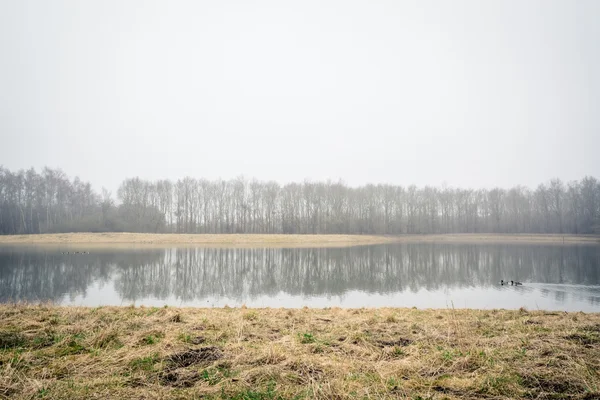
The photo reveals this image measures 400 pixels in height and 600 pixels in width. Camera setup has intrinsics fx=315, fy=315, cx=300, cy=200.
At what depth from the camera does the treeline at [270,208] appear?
208 ft

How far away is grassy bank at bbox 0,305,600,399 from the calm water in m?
5.05

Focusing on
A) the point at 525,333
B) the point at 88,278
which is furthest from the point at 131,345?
the point at 88,278

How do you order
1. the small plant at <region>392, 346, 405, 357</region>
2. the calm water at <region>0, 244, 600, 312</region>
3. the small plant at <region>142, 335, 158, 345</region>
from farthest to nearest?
1. the calm water at <region>0, 244, 600, 312</region>
2. the small plant at <region>142, 335, 158, 345</region>
3. the small plant at <region>392, 346, 405, 357</region>

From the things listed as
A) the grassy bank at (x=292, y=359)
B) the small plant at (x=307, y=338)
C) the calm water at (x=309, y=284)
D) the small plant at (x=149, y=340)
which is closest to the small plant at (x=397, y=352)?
the grassy bank at (x=292, y=359)

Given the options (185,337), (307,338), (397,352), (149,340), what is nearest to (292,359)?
(307,338)

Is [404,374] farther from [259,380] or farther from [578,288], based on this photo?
[578,288]

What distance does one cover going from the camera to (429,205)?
80250 mm

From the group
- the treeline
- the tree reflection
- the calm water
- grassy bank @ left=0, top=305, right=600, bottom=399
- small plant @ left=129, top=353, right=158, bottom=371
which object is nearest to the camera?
grassy bank @ left=0, top=305, right=600, bottom=399

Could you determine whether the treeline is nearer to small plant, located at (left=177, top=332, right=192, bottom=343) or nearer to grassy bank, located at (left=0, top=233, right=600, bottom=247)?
grassy bank, located at (left=0, top=233, right=600, bottom=247)

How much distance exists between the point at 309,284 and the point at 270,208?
2146 inches

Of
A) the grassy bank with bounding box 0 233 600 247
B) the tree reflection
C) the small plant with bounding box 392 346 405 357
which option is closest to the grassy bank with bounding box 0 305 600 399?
the small plant with bounding box 392 346 405 357

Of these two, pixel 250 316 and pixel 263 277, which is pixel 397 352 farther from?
pixel 263 277

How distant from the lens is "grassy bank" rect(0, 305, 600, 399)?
3299 millimetres

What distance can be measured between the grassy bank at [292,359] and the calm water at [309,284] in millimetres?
5054
